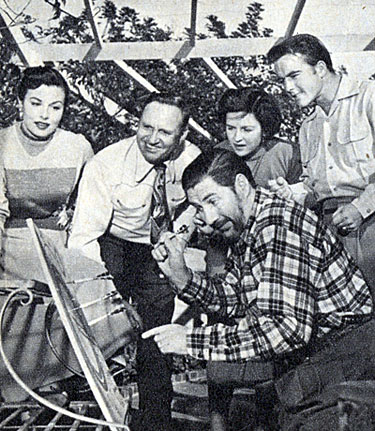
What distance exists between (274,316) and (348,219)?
44cm

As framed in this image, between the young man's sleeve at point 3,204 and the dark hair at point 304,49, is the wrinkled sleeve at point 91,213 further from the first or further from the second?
the dark hair at point 304,49

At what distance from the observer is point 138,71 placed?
74.5 inches

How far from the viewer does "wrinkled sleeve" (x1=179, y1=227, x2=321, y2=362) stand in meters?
1.47

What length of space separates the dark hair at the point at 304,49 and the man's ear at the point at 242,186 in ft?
1.17

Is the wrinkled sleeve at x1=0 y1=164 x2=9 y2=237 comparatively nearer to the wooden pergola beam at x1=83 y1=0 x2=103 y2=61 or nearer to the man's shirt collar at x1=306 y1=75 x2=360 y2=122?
the wooden pergola beam at x1=83 y1=0 x2=103 y2=61

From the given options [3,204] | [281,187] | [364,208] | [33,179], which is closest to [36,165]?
[33,179]

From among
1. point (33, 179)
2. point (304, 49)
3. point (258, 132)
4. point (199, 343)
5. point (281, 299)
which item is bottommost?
point (199, 343)

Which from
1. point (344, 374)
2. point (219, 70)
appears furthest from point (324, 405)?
point (219, 70)

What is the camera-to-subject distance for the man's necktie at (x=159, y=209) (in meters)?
1.87

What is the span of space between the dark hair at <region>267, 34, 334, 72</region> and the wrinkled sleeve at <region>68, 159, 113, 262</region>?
0.56 m

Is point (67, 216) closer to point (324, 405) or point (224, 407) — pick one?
point (224, 407)

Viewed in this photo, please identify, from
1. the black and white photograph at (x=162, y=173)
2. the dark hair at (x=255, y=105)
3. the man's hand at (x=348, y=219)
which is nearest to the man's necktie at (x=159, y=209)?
the black and white photograph at (x=162, y=173)

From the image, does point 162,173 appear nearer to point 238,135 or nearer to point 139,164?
point 139,164

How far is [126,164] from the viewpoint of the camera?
1896 mm
